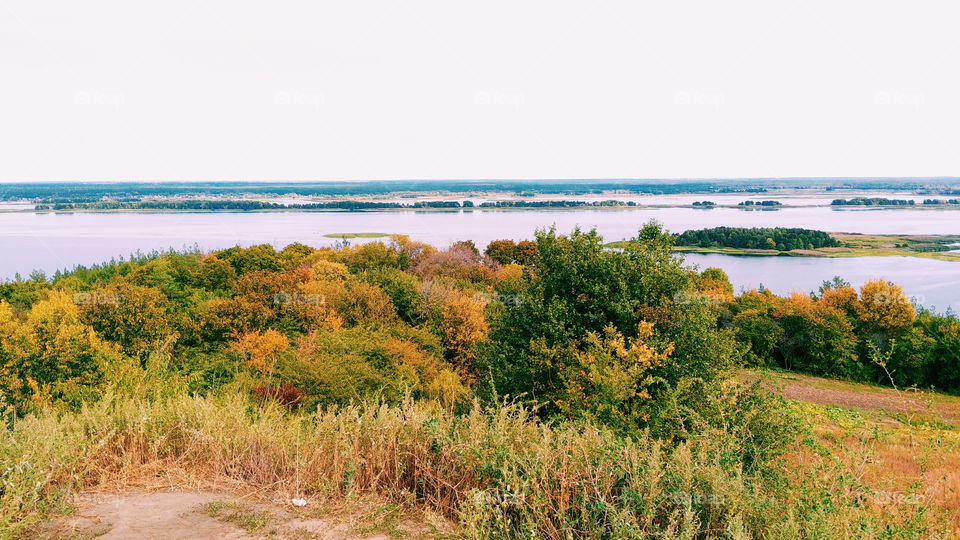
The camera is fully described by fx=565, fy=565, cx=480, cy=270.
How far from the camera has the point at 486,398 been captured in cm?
1470

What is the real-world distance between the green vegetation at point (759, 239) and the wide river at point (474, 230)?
4626 mm

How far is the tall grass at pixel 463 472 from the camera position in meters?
4.27

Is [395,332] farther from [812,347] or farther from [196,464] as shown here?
[812,347]

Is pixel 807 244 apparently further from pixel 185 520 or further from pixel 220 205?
pixel 220 205

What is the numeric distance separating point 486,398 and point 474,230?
102201mm

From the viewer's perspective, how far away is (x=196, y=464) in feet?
18.7

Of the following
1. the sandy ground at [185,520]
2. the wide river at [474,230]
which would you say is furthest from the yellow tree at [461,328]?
the sandy ground at [185,520]

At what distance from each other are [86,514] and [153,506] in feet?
1.63

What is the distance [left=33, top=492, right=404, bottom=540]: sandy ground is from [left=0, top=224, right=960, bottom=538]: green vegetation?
9 centimetres

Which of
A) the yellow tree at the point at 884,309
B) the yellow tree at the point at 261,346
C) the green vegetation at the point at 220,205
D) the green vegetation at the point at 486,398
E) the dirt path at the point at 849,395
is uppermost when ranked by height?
the green vegetation at the point at 220,205

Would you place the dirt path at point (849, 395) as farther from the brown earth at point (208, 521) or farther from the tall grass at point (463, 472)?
the brown earth at point (208, 521)

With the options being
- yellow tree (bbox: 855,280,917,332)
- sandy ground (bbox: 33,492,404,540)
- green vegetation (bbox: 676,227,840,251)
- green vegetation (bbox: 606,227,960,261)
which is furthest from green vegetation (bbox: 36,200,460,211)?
sandy ground (bbox: 33,492,404,540)

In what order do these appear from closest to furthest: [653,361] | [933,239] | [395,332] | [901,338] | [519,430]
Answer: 1. [519,430]
2. [653,361]
3. [395,332]
4. [901,338]
5. [933,239]

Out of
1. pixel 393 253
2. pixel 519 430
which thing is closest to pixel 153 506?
pixel 519 430
